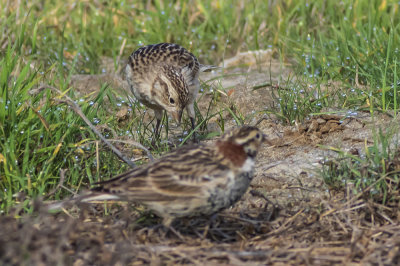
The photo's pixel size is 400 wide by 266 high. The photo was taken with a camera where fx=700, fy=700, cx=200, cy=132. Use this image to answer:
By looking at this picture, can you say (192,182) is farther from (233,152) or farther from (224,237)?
(224,237)

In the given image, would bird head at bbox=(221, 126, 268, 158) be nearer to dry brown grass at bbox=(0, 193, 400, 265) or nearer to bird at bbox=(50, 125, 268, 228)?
bird at bbox=(50, 125, 268, 228)

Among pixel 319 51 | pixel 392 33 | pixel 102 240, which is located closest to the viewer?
pixel 102 240

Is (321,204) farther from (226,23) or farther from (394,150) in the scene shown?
(226,23)

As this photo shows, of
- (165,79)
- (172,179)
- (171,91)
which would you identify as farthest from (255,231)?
(165,79)

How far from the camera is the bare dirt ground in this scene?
4430mm

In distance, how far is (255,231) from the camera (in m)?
5.25

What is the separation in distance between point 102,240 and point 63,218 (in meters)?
1.01

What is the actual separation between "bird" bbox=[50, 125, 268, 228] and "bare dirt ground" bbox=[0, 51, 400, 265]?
0.23 m

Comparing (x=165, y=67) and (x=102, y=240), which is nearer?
(x=102, y=240)

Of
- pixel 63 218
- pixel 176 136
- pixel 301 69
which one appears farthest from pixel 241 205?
pixel 301 69

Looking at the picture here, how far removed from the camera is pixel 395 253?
461cm

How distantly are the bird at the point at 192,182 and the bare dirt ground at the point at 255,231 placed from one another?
0.23 m

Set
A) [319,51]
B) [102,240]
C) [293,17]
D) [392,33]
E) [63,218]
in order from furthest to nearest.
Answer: [293,17]
[319,51]
[392,33]
[63,218]
[102,240]

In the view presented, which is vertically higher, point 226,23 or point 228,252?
point 226,23
